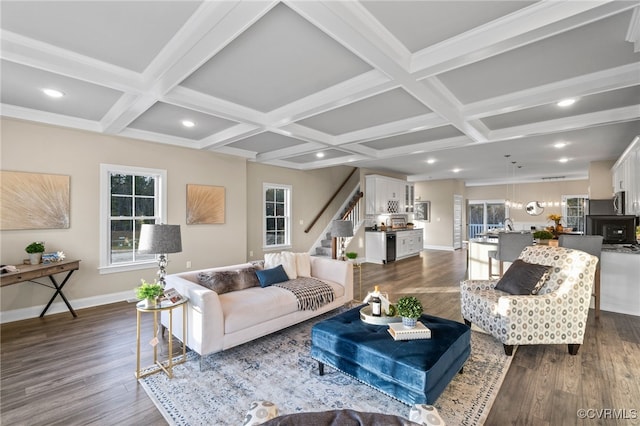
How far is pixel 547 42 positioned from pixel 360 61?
1.50 meters

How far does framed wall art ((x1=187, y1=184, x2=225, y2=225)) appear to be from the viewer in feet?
17.7

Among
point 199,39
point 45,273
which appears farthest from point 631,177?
point 45,273

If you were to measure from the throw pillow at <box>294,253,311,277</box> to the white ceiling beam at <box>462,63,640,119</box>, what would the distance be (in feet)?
9.54

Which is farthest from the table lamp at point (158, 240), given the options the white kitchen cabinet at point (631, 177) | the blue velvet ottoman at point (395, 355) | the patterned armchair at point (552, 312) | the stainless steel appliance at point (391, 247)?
the white kitchen cabinet at point (631, 177)

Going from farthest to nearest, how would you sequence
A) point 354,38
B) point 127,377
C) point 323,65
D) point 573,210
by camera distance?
point 573,210, point 323,65, point 127,377, point 354,38

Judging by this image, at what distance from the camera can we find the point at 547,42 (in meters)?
2.34

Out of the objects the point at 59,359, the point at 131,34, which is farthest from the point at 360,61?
the point at 59,359

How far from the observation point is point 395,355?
6.57 ft

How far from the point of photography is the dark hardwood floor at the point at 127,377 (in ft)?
6.67

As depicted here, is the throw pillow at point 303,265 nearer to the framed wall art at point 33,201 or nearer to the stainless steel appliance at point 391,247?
the framed wall art at point 33,201

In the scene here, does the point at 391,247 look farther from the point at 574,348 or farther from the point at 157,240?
the point at 157,240

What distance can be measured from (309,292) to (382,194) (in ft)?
18.7

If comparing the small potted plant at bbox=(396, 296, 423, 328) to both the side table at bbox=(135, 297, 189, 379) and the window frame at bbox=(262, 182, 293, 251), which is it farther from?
the window frame at bbox=(262, 182, 293, 251)

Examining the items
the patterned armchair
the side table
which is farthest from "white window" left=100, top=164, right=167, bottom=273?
the patterned armchair
